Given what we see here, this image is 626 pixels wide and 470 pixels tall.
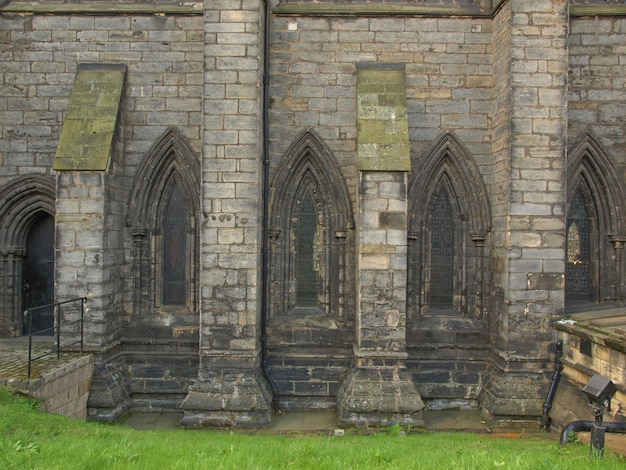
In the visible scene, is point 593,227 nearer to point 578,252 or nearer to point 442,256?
point 578,252

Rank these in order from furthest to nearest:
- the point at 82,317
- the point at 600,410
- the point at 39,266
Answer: the point at 39,266
the point at 82,317
the point at 600,410

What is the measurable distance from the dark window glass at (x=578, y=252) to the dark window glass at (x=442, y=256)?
2.26m

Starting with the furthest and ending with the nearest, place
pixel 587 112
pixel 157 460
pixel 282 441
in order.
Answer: pixel 587 112, pixel 282 441, pixel 157 460

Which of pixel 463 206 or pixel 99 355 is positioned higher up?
→ pixel 463 206

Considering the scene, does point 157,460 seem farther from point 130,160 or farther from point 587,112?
point 587,112

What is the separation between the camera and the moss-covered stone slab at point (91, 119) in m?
8.33

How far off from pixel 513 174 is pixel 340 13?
13.8 feet

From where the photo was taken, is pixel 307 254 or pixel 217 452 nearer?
pixel 217 452

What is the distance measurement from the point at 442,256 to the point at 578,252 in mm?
2626

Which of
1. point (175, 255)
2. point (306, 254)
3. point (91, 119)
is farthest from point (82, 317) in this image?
point (306, 254)

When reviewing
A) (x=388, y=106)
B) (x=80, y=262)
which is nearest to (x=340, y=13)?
(x=388, y=106)

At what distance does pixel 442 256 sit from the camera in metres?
9.45

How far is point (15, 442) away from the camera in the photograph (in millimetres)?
5086

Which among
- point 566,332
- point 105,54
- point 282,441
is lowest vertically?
point 282,441
